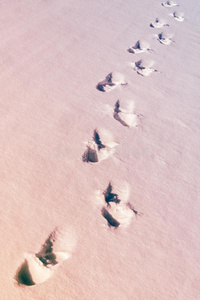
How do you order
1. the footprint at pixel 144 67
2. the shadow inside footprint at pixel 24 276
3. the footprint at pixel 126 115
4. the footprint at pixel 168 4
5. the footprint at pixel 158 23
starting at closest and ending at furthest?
the shadow inside footprint at pixel 24 276 → the footprint at pixel 126 115 → the footprint at pixel 144 67 → the footprint at pixel 158 23 → the footprint at pixel 168 4

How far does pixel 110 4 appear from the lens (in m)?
3.09

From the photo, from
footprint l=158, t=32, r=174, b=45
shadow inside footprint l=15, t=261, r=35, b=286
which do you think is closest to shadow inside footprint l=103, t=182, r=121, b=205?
shadow inside footprint l=15, t=261, r=35, b=286

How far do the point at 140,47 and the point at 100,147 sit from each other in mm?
1355

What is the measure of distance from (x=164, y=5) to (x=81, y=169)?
2.92m

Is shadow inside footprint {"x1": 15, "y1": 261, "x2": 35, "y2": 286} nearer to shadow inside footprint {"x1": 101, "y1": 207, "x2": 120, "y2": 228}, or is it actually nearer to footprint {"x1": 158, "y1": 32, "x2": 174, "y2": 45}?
shadow inside footprint {"x1": 101, "y1": 207, "x2": 120, "y2": 228}

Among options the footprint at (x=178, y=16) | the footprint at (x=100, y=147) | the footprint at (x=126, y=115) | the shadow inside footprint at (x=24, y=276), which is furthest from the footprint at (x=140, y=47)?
the shadow inside footprint at (x=24, y=276)

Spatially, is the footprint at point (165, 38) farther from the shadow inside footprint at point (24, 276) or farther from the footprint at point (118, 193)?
the shadow inside footprint at point (24, 276)

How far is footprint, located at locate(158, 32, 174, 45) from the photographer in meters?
2.81

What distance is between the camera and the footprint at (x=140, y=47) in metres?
2.50

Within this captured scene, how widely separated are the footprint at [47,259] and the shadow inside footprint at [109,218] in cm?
17

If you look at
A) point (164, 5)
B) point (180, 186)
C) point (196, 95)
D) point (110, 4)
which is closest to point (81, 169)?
point (180, 186)

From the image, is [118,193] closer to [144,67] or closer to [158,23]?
[144,67]

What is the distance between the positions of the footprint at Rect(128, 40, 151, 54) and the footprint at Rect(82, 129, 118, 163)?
3.61 feet

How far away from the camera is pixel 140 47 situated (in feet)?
8.50
